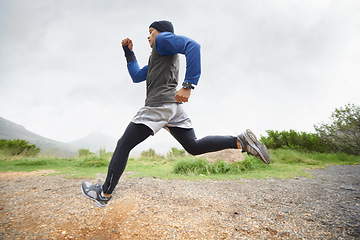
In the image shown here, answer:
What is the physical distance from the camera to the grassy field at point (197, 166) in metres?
4.28

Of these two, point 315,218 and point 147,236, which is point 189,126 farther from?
point 315,218

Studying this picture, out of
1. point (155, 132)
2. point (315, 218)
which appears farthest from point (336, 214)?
point (155, 132)

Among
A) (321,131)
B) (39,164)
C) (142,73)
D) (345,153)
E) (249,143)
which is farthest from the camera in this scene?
(321,131)

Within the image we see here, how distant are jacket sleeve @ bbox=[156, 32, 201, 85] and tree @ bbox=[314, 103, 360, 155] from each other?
31.3ft

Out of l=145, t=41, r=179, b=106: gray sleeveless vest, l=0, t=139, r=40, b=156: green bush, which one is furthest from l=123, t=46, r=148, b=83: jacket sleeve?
l=0, t=139, r=40, b=156: green bush

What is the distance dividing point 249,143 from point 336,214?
43.6 inches

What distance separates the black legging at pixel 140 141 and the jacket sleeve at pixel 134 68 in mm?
835

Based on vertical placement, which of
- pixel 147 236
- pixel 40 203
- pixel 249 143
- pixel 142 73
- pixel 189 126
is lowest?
pixel 147 236

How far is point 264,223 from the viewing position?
5.63ft

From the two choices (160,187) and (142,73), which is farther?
(160,187)

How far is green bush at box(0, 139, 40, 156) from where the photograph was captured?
27.0ft

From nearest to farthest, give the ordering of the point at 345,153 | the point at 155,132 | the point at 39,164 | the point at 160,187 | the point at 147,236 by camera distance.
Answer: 1. the point at 147,236
2. the point at 155,132
3. the point at 160,187
4. the point at 39,164
5. the point at 345,153

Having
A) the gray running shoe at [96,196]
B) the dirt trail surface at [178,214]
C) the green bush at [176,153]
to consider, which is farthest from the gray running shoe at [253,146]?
the green bush at [176,153]

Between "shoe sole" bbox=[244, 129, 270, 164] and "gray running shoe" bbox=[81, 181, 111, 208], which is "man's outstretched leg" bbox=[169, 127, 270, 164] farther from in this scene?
"gray running shoe" bbox=[81, 181, 111, 208]
